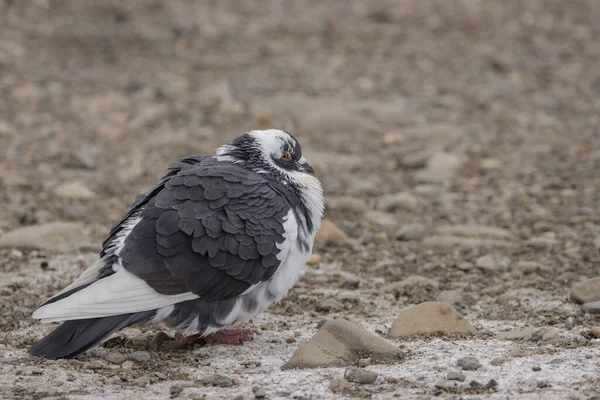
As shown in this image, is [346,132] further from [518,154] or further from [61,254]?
[61,254]

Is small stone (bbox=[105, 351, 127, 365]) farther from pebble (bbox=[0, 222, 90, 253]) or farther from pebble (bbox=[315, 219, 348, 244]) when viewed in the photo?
pebble (bbox=[315, 219, 348, 244])

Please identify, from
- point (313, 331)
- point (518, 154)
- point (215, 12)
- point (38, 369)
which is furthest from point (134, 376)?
point (215, 12)

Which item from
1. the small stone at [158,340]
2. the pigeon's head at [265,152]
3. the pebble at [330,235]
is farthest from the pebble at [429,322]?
the pebble at [330,235]

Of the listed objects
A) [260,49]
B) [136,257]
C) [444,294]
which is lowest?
[444,294]

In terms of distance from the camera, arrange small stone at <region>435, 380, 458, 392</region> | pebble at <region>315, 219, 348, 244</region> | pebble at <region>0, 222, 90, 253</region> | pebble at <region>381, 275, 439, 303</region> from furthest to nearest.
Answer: pebble at <region>315, 219, 348, 244</region>, pebble at <region>0, 222, 90, 253</region>, pebble at <region>381, 275, 439, 303</region>, small stone at <region>435, 380, 458, 392</region>

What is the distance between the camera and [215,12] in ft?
50.7

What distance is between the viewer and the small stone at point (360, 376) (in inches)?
180

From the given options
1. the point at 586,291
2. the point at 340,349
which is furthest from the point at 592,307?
the point at 340,349

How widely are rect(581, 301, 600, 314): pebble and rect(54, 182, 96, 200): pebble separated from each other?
15.2ft

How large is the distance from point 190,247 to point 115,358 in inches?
27.7

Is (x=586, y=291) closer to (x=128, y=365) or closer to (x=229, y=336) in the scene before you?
(x=229, y=336)

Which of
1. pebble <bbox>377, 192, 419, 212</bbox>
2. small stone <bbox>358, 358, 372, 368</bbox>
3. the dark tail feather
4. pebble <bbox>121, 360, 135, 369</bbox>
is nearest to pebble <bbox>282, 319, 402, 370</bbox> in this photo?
small stone <bbox>358, 358, 372, 368</bbox>

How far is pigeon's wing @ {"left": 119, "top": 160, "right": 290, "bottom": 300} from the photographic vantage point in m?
5.12

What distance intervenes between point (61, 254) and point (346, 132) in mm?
4619
